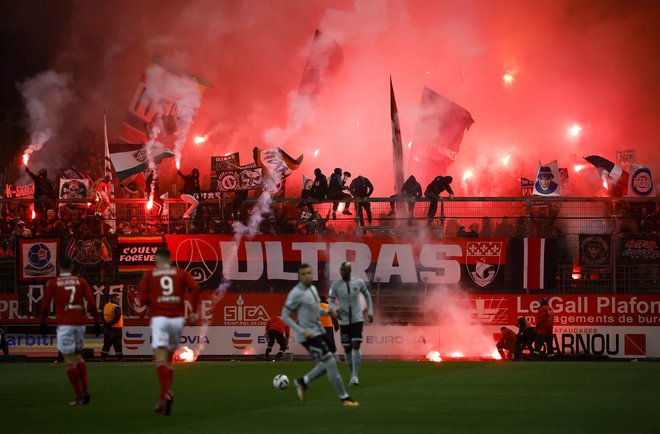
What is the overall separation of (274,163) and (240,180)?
1219 millimetres

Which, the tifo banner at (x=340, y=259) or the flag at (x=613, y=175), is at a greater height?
the flag at (x=613, y=175)

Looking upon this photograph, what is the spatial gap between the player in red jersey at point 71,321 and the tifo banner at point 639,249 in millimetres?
19236

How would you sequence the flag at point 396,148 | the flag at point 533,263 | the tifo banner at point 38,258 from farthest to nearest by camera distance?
the flag at point 396,148 → the tifo banner at point 38,258 → the flag at point 533,263

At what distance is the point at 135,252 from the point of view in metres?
31.2

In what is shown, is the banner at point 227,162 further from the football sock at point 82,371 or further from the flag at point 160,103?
the football sock at point 82,371

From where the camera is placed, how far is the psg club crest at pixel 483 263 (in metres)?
30.9

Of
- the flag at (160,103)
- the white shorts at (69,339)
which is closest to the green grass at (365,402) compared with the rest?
the white shorts at (69,339)

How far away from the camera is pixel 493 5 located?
4734cm

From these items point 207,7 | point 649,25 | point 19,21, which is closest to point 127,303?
point 207,7

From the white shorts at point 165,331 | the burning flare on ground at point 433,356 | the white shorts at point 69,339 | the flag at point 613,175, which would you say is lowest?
the burning flare on ground at point 433,356

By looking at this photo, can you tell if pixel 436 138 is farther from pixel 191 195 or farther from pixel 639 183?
pixel 191 195

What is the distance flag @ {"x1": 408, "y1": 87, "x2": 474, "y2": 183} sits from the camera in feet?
140

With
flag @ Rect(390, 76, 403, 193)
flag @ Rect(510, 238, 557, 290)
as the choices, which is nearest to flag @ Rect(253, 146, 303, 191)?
flag @ Rect(390, 76, 403, 193)

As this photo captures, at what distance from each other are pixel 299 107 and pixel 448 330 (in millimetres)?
18744
